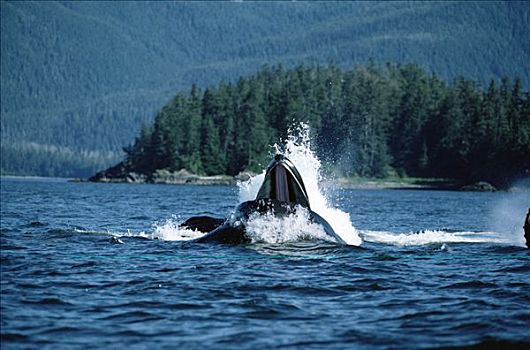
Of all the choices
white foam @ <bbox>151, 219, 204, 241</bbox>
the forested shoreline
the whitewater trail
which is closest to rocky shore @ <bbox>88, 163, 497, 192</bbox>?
the forested shoreline

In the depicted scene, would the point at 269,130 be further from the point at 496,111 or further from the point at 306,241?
the point at 306,241

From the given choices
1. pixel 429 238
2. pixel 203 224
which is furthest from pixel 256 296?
pixel 429 238

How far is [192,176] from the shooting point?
182 metres

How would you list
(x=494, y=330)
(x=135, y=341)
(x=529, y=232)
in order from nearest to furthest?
1. (x=135, y=341)
2. (x=494, y=330)
3. (x=529, y=232)

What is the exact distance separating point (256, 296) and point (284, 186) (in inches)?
397

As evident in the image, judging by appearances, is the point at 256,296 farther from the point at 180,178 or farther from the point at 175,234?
the point at 180,178

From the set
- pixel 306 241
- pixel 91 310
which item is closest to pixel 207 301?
pixel 91 310

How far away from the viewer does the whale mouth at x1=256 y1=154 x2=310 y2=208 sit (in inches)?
1099

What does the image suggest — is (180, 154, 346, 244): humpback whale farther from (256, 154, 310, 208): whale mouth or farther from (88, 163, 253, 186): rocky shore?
(88, 163, 253, 186): rocky shore

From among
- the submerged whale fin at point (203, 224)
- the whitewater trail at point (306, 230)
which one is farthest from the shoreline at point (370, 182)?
the submerged whale fin at point (203, 224)

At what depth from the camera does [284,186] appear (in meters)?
28.1

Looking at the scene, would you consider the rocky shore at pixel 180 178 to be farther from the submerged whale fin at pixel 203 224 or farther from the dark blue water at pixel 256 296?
the dark blue water at pixel 256 296

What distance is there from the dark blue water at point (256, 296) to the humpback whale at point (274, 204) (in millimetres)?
859

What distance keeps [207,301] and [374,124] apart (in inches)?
6828
